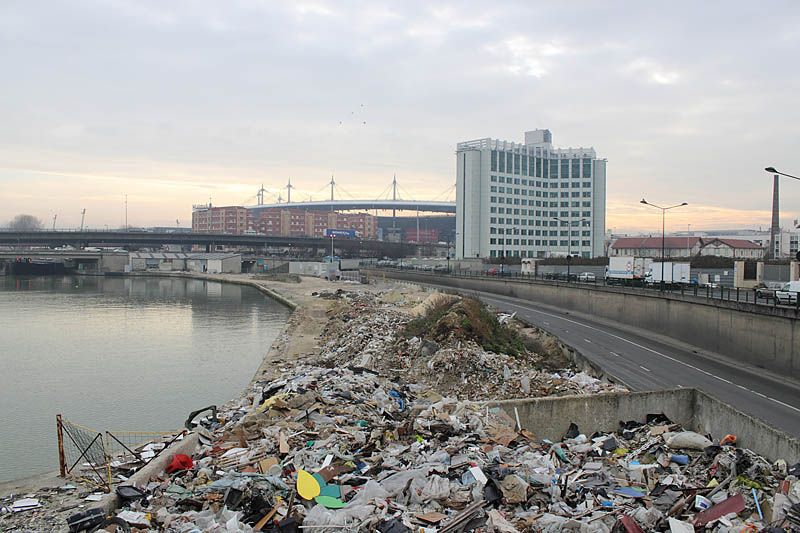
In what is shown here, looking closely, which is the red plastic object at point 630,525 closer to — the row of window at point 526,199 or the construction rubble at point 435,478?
the construction rubble at point 435,478

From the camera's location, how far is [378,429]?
14.2 metres

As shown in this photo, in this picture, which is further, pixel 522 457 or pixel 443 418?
pixel 443 418

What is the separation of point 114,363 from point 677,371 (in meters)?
26.7

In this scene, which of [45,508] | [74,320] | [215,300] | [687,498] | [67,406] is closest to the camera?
[687,498]

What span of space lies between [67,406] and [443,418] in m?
16.3

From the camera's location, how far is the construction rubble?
9305 millimetres

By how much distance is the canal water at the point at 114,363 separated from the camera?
69.3ft

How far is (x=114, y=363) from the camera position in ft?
105

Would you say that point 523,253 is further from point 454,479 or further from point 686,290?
point 454,479

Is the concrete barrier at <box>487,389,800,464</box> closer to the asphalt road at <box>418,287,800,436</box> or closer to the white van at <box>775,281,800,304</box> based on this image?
the asphalt road at <box>418,287,800,436</box>

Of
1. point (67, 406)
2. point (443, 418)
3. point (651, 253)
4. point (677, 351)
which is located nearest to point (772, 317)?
point (677, 351)

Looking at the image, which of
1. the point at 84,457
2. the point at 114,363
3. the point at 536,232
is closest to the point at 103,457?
the point at 84,457

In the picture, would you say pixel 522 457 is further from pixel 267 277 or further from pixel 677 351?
pixel 267 277

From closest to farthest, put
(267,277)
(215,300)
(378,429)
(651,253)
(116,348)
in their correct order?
(378,429) < (116,348) < (215,300) < (651,253) < (267,277)
